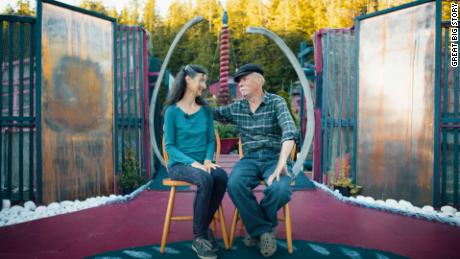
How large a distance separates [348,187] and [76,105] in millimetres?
3333

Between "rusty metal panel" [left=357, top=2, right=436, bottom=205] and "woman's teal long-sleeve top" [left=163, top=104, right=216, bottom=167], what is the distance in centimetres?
239

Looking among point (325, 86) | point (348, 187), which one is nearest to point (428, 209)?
point (348, 187)

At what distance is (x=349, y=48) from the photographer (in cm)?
469

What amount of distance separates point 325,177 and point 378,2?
17866mm

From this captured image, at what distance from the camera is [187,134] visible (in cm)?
266

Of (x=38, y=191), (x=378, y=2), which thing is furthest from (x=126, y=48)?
(x=378, y=2)

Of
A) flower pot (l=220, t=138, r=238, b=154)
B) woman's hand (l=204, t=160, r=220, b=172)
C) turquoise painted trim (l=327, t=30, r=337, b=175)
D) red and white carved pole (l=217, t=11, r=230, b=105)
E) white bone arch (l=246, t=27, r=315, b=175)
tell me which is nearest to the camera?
woman's hand (l=204, t=160, r=220, b=172)

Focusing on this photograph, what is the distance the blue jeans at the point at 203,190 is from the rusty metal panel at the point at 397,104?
2395mm

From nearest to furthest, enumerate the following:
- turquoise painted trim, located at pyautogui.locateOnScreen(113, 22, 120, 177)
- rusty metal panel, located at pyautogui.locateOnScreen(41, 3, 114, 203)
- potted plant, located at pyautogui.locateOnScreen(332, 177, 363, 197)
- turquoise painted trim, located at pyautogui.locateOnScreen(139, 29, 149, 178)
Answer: rusty metal panel, located at pyautogui.locateOnScreen(41, 3, 114, 203)
potted plant, located at pyautogui.locateOnScreen(332, 177, 363, 197)
turquoise painted trim, located at pyautogui.locateOnScreen(113, 22, 120, 177)
turquoise painted trim, located at pyautogui.locateOnScreen(139, 29, 149, 178)

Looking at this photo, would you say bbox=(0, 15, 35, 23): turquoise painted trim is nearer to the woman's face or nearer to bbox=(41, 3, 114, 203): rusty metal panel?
bbox=(41, 3, 114, 203): rusty metal panel

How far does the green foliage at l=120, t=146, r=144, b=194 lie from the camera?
4.47 m

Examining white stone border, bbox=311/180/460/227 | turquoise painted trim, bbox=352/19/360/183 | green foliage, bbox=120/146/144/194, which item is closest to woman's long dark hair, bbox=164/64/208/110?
green foliage, bbox=120/146/144/194

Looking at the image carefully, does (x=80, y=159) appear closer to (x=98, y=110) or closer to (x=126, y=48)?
(x=98, y=110)

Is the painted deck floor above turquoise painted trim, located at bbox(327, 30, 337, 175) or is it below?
below
